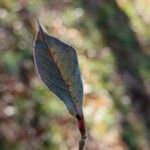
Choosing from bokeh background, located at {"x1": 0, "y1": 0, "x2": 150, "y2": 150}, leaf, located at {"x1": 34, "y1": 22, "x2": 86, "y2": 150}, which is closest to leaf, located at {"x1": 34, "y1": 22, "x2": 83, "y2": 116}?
leaf, located at {"x1": 34, "y1": 22, "x2": 86, "y2": 150}

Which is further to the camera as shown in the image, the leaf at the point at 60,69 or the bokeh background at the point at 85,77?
the bokeh background at the point at 85,77

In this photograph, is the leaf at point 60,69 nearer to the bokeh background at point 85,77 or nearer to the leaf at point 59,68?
the leaf at point 59,68

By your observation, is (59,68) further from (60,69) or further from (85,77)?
(85,77)

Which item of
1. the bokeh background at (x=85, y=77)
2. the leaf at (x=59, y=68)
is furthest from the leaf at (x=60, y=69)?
the bokeh background at (x=85, y=77)

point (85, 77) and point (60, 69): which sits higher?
point (60, 69)

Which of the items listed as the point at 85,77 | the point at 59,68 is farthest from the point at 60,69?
the point at 85,77

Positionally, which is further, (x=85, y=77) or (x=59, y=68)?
(x=85, y=77)

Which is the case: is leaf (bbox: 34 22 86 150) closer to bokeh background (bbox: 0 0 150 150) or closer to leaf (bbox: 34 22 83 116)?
leaf (bbox: 34 22 83 116)

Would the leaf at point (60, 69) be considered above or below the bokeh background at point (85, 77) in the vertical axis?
above
